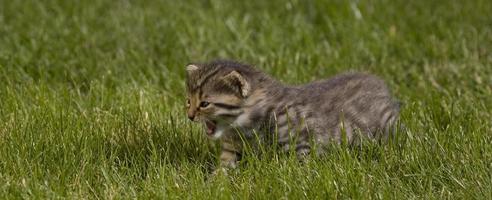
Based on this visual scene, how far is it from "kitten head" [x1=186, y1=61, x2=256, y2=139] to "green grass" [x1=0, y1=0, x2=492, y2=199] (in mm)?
351

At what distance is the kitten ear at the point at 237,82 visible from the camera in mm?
7395

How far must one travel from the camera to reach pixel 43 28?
11.6m

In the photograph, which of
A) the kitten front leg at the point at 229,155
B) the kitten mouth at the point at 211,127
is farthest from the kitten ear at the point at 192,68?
the kitten front leg at the point at 229,155

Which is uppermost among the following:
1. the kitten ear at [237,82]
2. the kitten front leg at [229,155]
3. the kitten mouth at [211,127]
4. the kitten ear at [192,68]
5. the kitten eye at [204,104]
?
the kitten ear at [192,68]

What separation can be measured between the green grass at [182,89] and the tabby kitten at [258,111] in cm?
24

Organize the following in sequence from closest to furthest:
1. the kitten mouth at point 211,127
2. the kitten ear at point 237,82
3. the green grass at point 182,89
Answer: the green grass at point 182,89 → the kitten ear at point 237,82 → the kitten mouth at point 211,127

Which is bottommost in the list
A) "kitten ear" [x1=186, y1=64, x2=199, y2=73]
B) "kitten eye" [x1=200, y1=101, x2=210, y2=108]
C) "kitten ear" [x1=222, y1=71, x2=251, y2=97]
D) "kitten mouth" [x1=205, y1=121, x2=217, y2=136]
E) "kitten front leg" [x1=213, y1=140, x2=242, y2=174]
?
"kitten front leg" [x1=213, y1=140, x2=242, y2=174]

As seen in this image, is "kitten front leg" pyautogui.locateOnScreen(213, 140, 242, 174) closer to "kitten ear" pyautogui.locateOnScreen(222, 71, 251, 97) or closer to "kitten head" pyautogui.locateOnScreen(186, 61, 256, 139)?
"kitten head" pyautogui.locateOnScreen(186, 61, 256, 139)

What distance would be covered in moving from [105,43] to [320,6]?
2694 mm

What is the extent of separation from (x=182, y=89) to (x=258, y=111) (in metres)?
2.31

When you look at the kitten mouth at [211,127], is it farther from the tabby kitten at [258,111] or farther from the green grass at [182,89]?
the green grass at [182,89]

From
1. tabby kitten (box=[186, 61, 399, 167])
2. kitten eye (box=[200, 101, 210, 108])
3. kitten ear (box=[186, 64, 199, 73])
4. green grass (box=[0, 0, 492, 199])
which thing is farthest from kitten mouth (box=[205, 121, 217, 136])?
kitten ear (box=[186, 64, 199, 73])

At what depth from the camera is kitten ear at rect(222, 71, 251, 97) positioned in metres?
7.39

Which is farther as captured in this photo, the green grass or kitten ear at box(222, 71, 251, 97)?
kitten ear at box(222, 71, 251, 97)
